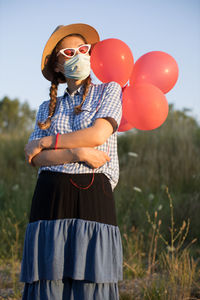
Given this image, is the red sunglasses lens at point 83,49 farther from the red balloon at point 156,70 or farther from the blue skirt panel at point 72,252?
the blue skirt panel at point 72,252

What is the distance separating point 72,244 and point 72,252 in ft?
0.16

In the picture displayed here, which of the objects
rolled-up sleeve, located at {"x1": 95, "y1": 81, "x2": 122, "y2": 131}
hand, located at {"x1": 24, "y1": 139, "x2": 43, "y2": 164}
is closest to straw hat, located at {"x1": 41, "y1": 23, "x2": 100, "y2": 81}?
rolled-up sleeve, located at {"x1": 95, "y1": 81, "x2": 122, "y2": 131}

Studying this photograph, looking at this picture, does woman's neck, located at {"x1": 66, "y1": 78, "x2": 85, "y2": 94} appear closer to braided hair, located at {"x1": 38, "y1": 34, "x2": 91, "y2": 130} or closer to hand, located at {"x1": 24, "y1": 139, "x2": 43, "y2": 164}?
braided hair, located at {"x1": 38, "y1": 34, "x2": 91, "y2": 130}

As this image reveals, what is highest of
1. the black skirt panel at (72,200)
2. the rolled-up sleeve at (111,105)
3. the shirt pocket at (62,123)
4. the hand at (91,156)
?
the rolled-up sleeve at (111,105)

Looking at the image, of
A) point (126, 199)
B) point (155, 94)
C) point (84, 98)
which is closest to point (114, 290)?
point (84, 98)

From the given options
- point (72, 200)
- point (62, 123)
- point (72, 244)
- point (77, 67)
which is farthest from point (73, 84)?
point (72, 244)

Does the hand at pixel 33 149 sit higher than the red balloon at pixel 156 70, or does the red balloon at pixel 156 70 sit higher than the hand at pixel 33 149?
the red balloon at pixel 156 70

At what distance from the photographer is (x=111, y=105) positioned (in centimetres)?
210

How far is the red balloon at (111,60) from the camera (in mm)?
2418

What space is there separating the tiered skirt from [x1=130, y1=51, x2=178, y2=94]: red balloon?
1009mm

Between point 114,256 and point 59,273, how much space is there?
1.14ft

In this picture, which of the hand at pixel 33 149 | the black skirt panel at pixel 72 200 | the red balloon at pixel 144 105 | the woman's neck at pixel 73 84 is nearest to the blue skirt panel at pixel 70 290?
the black skirt panel at pixel 72 200

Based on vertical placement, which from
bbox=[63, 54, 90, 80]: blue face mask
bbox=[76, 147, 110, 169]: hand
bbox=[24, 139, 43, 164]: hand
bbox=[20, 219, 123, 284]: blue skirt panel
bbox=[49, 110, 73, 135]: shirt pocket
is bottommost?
bbox=[20, 219, 123, 284]: blue skirt panel

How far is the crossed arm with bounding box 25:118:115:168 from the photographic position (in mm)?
1988
